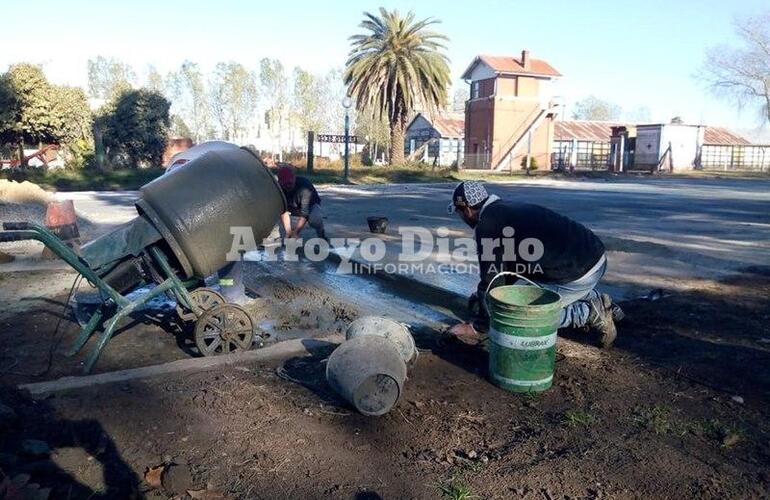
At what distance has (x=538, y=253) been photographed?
5.01 meters

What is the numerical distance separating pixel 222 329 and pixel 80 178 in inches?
971

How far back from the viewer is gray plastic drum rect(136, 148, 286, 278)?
4.89 m

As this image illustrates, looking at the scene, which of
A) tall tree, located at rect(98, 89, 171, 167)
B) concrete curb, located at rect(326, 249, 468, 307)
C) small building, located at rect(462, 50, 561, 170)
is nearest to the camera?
concrete curb, located at rect(326, 249, 468, 307)

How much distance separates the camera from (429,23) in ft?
128

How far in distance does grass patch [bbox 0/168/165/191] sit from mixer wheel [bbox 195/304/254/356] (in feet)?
72.8

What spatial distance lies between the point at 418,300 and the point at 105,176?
24.1 metres

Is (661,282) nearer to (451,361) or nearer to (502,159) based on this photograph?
(451,361)

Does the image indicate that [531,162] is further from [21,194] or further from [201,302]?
[201,302]

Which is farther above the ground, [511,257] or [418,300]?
[511,257]

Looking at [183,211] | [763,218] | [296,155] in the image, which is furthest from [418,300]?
[296,155]

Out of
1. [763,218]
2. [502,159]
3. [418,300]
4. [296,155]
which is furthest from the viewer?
[502,159]

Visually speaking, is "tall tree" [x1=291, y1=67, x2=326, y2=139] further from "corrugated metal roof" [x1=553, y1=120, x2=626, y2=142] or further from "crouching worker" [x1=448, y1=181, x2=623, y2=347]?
"crouching worker" [x1=448, y1=181, x2=623, y2=347]

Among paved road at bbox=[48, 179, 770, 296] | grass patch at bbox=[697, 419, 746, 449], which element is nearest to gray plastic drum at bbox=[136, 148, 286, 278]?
paved road at bbox=[48, 179, 770, 296]

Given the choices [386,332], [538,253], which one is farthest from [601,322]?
[386,332]
